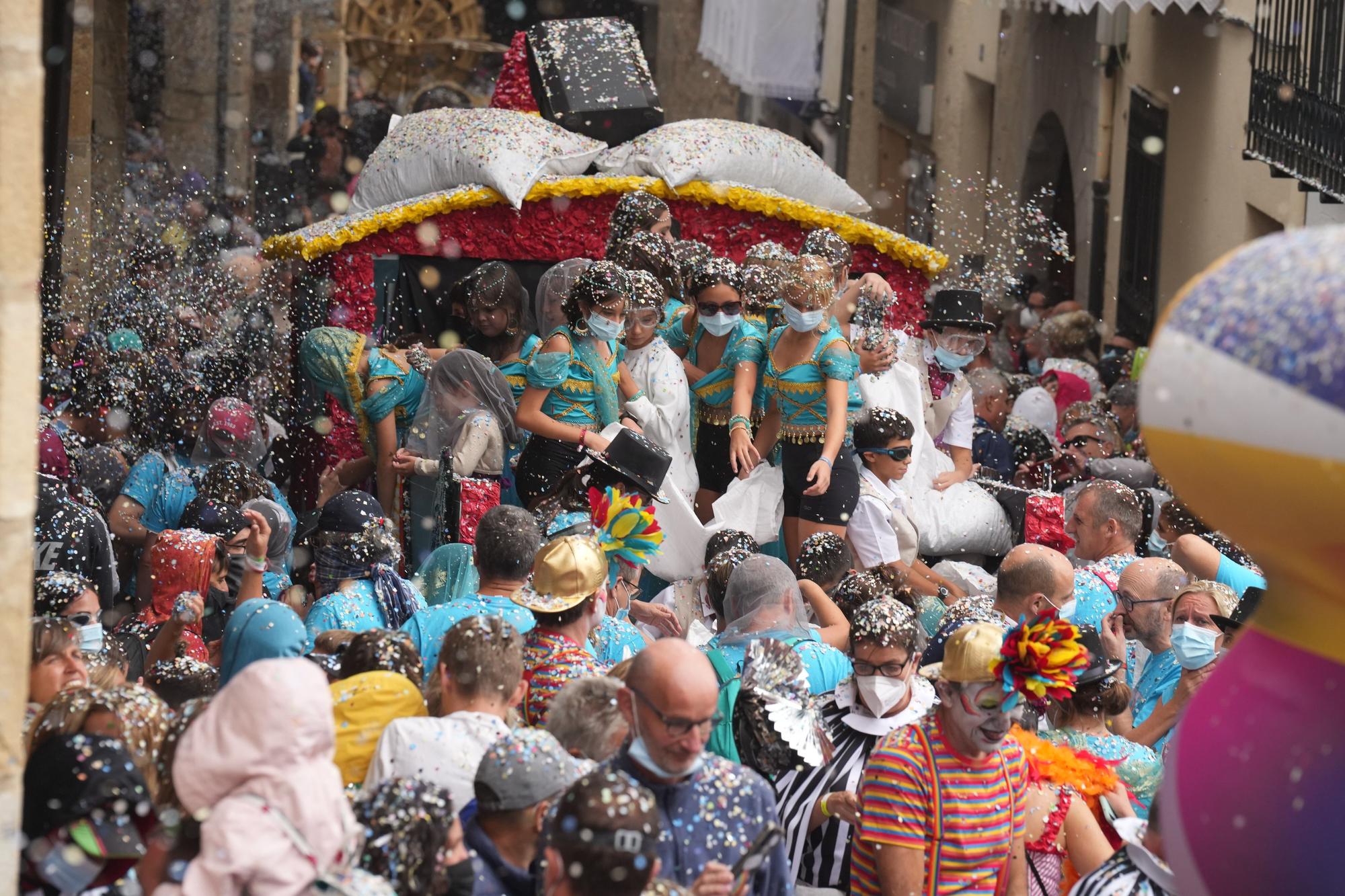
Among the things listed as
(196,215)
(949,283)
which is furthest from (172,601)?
(196,215)

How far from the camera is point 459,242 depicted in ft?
31.6

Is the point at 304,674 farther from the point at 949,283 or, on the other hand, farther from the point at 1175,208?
the point at 1175,208

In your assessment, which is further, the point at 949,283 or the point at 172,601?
the point at 949,283

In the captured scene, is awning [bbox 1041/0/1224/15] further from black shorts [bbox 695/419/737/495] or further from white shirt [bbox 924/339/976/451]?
black shorts [bbox 695/419/737/495]

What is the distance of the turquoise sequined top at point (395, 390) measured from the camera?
7.87m

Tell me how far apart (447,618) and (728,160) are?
17.4 feet

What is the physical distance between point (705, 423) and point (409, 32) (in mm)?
16505

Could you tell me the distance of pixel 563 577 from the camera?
15.6ft

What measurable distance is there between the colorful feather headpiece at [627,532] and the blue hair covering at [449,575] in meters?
0.52

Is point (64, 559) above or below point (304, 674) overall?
below

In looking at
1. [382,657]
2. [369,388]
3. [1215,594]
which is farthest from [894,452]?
[382,657]

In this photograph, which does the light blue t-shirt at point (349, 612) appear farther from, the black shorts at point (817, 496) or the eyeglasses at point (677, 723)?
the black shorts at point (817, 496)

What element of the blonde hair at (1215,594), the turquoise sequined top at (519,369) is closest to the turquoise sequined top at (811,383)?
the turquoise sequined top at (519,369)

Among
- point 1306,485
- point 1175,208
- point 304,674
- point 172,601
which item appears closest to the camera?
point 1306,485
